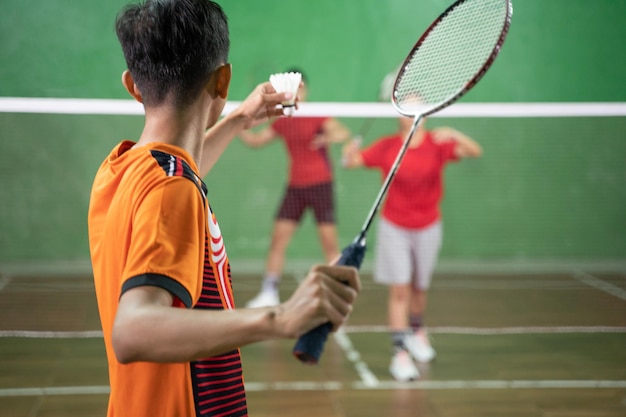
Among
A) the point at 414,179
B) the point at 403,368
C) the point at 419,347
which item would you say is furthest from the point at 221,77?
the point at 419,347

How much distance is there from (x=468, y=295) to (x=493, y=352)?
1693mm

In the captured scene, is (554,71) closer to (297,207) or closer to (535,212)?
(535,212)

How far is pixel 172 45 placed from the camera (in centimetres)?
143

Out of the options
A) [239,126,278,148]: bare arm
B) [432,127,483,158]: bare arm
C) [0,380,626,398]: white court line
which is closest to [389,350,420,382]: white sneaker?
[0,380,626,398]: white court line

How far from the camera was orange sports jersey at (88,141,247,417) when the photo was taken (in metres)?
1.22

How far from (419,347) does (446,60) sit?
271 cm

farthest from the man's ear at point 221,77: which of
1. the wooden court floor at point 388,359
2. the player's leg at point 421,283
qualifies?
the player's leg at point 421,283

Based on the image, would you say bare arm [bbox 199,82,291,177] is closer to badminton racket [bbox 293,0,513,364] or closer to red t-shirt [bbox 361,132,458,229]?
badminton racket [bbox 293,0,513,364]

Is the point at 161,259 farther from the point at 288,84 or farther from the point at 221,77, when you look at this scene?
the point at 288,84

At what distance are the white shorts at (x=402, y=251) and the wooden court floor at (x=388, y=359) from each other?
0.54m

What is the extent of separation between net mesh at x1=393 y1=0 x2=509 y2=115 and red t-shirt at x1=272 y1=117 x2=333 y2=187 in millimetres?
3037

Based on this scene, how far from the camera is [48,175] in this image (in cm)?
738

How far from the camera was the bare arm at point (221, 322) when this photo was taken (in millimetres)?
1123

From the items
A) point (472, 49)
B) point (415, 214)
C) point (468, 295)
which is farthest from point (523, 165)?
point (472, 49)
